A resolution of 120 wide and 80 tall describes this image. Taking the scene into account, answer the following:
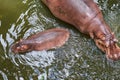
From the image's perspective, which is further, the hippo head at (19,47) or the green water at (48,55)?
the hippo head at (19,47)

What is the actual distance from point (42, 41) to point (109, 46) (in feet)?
3.83

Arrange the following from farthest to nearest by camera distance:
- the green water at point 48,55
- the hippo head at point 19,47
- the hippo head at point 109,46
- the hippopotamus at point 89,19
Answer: the hippopotamus at point 89,19, the hippo head at point 109,46, the hippo head at point 19,47, the green water at point 48,55

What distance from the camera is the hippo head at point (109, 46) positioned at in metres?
5.66

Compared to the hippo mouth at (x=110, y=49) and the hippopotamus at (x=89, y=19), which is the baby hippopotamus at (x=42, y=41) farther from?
the hippo mouth at (x=110, y=49)

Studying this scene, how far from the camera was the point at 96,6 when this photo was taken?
6.25 meters

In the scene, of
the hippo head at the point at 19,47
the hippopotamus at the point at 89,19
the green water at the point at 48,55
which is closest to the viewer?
the green water at the point at 48,55

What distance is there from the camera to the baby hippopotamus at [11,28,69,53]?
18.3 ft

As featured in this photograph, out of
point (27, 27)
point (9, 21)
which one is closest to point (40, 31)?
point (27, 27)

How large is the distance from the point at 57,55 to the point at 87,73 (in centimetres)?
61

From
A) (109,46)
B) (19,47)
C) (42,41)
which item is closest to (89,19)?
(109,46)

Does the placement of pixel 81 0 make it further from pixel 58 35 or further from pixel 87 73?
pixel 87 73

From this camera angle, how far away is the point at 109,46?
574 centimetres

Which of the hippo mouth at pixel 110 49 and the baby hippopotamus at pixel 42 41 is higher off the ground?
the baby hippopotamus at pixel 42 41

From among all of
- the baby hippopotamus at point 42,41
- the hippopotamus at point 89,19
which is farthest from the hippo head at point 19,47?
the hippopotamus at point 89,19
